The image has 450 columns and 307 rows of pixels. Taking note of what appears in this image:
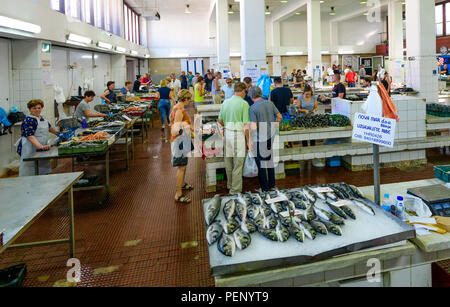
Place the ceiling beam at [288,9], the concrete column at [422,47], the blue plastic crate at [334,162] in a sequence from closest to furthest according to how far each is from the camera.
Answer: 1. the blue plastic crate at [334,162]
2. the concrete column at [422,47]
3. the ceiling beam at [288,9]

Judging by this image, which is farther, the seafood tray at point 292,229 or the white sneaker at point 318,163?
the white sneaker at point 318,163

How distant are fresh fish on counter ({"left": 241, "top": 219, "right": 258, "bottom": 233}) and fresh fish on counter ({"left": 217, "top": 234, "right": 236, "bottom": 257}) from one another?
0.56 ft

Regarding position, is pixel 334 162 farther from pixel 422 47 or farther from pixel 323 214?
pixel 422 47

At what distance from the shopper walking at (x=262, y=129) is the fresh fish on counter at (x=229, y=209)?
2.24 meters

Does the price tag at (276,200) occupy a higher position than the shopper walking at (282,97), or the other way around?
the shopper walking at (282,97)

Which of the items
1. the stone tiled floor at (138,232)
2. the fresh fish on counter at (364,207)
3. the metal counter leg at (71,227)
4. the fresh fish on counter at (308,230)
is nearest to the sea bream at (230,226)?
the fresh fish on counter at (308,230)

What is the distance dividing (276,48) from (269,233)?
23.9 m

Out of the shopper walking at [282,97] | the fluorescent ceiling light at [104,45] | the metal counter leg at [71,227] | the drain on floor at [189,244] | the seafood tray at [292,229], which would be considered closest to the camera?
the seafood tray at [292,229]

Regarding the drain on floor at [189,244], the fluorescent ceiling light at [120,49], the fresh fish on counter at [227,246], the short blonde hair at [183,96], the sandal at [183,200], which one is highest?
the fluorescent ceiling light at [120,49]

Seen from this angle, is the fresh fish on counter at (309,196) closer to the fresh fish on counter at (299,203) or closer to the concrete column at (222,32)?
the fresh fish on counter at (299,203)

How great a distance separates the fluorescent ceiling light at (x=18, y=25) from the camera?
5.61m

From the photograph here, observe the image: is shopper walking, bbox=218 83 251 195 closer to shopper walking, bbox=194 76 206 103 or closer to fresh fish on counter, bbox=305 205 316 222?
fresh fish on counter, bbox=305 205 316 222

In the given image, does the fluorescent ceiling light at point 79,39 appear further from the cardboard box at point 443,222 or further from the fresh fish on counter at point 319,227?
the cardboard box at point 443,222
